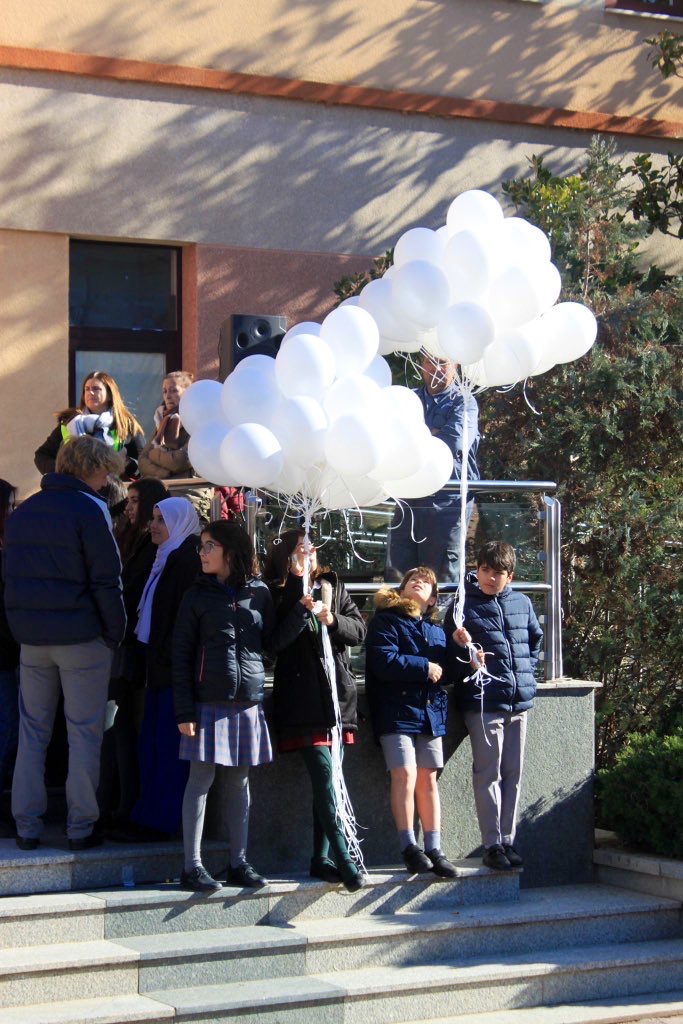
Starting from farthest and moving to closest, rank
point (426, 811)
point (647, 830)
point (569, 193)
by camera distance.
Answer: point (569, 193) → point (647, 830) → point (426, 811)

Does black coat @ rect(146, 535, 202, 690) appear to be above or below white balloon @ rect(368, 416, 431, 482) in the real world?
below

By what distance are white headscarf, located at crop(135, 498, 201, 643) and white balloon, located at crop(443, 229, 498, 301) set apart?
1.74 meters

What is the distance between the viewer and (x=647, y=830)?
820cm

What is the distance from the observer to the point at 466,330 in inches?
268

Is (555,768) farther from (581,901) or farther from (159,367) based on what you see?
(159,367)

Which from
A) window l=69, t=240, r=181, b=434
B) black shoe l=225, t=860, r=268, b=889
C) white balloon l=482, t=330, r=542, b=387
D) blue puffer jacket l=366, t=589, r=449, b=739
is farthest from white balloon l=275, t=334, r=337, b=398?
window l=69, t=240, r=181, b=434

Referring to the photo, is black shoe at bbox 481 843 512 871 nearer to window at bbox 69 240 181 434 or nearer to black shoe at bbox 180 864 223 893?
black shoe at bbox 180 864 223 893

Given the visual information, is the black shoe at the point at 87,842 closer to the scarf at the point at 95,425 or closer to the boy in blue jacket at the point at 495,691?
the boy in blue jacket at the point at 495,691

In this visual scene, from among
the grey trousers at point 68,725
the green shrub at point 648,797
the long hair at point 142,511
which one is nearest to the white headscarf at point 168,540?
the long hair at point 142,511

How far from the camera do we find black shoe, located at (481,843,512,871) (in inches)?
299

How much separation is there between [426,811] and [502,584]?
1226 mm

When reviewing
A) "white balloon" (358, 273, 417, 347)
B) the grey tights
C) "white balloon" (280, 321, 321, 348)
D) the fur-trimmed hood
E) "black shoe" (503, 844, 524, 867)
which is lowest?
"black shoe" (503, 844, 524, 867)

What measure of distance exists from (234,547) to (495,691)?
1.66 metres

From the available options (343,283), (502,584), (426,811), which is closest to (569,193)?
(343,283)
